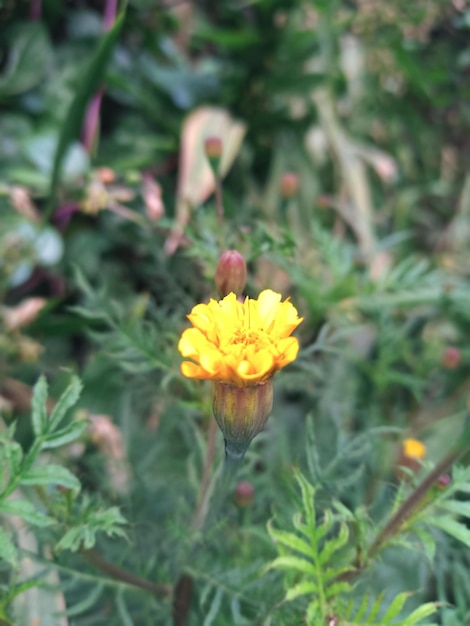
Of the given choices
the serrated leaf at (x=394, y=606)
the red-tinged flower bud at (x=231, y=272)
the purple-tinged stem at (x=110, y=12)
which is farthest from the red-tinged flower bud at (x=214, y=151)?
the purple-tinged stem at (x=110, y=12)

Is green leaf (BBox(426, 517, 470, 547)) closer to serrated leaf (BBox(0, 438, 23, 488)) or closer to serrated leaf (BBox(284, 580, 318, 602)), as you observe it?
serrated leaf (BBox(284, 580, 318, 602))

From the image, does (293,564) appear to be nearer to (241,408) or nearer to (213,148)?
(241,408)

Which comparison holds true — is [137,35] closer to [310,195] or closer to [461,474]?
[310,195]

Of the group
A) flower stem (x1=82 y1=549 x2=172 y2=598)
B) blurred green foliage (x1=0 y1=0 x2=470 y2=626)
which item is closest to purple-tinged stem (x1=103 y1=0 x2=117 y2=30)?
blurred green foliage (x1=0 y1=0 x2=470 y2=626)

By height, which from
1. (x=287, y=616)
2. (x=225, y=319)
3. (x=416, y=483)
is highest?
(x=225, y=319)

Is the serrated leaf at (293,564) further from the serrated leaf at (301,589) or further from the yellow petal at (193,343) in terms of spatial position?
the yellow petal at (193,343)

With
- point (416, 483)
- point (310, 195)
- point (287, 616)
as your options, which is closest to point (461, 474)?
point (416, 483)
